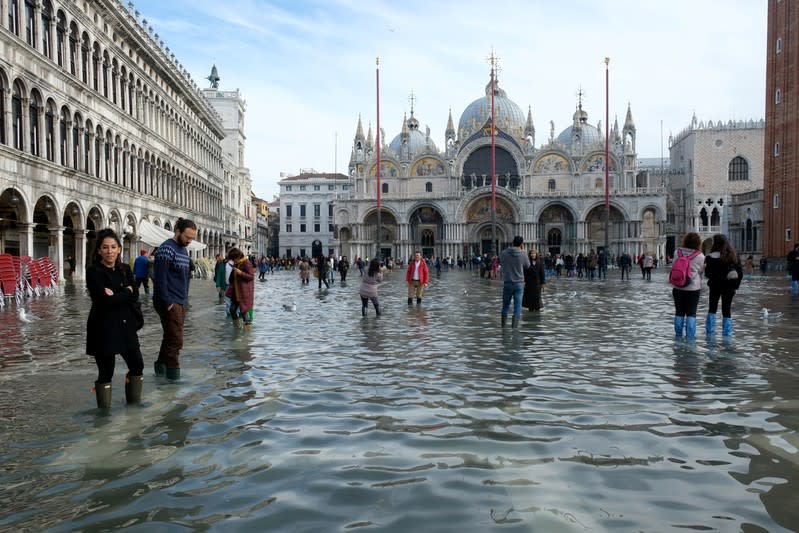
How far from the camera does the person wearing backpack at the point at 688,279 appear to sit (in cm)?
995

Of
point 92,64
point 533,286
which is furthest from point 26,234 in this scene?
point 533,286

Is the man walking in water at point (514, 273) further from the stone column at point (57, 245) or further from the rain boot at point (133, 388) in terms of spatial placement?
the stone column at point (57, 245)

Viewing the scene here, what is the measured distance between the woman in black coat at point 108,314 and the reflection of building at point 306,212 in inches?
3766

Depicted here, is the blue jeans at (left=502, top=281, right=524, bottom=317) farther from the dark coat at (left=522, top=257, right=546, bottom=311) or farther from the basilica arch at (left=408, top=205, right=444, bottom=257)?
the basilica arch at (left=408, top=205, right=444, bottom=257)

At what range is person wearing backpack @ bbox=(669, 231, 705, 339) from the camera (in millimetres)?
9945

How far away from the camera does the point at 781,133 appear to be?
144ft

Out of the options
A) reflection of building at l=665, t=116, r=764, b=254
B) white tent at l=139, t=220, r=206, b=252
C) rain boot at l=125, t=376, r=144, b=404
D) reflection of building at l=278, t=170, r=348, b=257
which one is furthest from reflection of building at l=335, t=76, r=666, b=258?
rain boot at l=125, t=376, r=144, b=404

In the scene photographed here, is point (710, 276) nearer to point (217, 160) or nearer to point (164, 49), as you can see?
point (164, 49)

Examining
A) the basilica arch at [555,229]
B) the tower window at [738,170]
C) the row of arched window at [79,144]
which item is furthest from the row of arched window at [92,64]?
the tower window at [738,170]

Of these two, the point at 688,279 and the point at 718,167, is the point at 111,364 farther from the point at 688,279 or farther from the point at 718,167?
the point at 718,167

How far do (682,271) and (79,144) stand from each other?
2566 cm

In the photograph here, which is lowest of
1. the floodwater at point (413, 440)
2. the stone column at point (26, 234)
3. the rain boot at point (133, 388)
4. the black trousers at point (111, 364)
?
the floodwater at point (413, 440)

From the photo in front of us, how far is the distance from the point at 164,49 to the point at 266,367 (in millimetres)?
40131

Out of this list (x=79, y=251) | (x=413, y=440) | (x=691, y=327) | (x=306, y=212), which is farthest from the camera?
(x=306, y=212)
